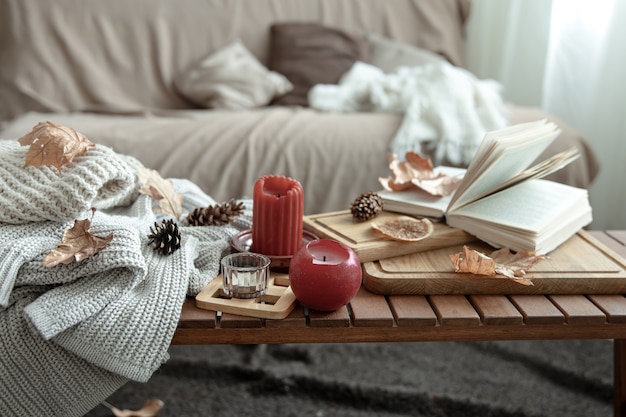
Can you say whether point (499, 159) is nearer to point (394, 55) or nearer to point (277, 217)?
point (277, 217)

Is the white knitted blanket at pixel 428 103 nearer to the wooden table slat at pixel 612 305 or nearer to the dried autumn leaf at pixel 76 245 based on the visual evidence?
the wooden table slat at pixel 612 305

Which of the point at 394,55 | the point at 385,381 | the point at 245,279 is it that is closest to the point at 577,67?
the point at 394,55

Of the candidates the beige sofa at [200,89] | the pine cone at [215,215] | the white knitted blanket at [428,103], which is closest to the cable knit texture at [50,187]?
the pine cone at [215,215]

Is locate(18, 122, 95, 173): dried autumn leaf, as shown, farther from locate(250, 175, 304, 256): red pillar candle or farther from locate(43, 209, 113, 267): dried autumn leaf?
locate(250, 175, 304, 256): red pillar candle

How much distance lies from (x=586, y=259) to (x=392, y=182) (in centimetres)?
32

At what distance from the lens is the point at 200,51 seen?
7.29ft

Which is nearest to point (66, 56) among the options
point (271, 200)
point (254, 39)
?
point (254, 39)

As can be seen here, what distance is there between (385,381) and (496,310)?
2.08 ft

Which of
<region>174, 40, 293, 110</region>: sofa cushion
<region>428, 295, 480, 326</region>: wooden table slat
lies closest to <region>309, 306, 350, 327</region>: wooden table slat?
<region>428, 295, 480, 326</region>: wooden table slat

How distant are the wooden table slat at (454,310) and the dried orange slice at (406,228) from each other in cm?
11

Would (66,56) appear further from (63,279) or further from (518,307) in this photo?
(518,307)

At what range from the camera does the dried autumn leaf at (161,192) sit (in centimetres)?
100

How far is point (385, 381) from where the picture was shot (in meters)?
1.42

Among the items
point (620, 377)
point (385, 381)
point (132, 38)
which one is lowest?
point (385, 381)
